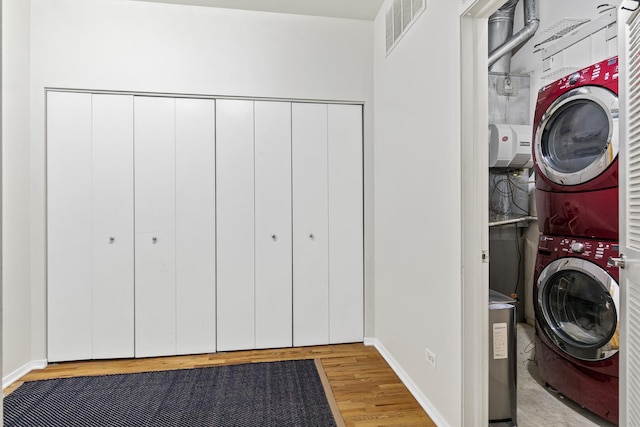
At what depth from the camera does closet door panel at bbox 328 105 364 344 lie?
3.22m

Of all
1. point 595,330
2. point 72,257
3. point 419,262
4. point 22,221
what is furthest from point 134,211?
point 595,330

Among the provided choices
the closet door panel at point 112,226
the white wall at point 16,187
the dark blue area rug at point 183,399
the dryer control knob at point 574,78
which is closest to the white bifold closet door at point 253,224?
the dark blue area rug at point 183,399

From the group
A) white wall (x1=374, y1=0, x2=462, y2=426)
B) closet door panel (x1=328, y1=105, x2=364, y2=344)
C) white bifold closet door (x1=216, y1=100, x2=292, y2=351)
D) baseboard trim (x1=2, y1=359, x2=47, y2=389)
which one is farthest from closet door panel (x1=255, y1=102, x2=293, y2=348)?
baseboard trim (x1=2, y1=359, x2=47, y2=389)

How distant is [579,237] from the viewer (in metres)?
2.16

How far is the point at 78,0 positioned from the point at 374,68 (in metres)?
2.42

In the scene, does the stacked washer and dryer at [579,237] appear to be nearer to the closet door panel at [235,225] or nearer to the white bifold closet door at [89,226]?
the closet door panel at [235,225]

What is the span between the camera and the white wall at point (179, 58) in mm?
2861

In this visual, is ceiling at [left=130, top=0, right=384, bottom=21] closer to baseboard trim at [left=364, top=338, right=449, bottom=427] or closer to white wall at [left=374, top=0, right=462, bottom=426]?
white wall at [left=374, top=0, right=462, bottom=426]

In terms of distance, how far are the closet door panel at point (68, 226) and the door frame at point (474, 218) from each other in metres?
2.75

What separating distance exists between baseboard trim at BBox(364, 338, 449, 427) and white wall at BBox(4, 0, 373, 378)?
0.17 metres

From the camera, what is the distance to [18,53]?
274 cm

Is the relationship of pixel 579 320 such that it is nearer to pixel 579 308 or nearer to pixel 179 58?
pixel 579 308

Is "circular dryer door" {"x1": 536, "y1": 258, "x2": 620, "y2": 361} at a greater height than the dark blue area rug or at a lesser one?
greater

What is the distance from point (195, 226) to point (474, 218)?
215 centimetres
